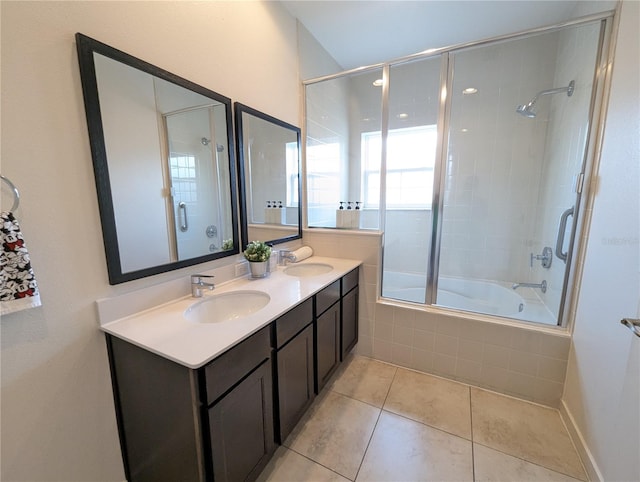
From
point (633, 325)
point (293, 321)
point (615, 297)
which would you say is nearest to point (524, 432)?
point (615, 297)

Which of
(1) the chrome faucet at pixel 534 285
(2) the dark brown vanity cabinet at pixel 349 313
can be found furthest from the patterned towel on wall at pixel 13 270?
(1) the chrome faucet at pixel 534 285

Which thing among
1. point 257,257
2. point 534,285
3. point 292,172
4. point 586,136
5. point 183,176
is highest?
point 586,136

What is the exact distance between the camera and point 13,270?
0.80 meters

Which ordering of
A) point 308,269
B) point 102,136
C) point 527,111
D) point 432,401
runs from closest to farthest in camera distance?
point 102,136 < point 432,401 < point 308,269 < point 527,111

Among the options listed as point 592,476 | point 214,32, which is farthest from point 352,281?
point 214,32

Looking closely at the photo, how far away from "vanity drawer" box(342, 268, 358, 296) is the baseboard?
1463 millimetres

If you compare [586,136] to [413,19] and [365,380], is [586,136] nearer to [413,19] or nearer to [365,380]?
[413,19]

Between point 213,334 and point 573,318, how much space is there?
2.03 meters

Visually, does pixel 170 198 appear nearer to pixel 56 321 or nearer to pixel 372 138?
pixel 56 321

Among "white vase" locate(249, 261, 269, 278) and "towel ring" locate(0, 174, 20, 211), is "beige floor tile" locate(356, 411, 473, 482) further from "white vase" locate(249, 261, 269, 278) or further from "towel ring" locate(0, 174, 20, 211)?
"towel ring" locate(0, 174, 20, 211)

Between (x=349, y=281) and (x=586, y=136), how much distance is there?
5.55 feet

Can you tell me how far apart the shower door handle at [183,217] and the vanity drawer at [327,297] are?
80cm

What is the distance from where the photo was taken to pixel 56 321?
3.16 feet

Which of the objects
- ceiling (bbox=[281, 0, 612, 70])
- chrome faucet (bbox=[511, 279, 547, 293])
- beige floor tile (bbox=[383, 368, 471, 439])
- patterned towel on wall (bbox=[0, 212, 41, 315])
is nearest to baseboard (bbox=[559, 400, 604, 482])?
beige floor tile (bbox=[383, 368, 471, 439])
